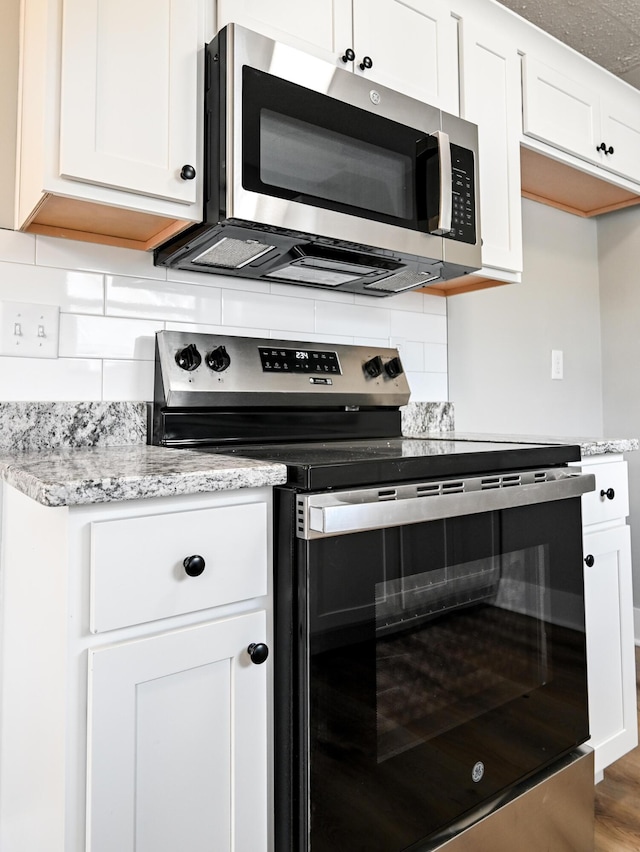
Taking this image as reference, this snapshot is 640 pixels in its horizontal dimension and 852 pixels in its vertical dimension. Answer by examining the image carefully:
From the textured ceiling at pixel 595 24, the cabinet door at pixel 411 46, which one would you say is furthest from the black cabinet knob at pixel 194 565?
the textured ceiling at pixel 595 24

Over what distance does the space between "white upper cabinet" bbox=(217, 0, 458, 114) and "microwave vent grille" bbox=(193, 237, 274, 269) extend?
0.44m

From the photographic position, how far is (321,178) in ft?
4.42

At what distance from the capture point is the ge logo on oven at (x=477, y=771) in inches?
43.3

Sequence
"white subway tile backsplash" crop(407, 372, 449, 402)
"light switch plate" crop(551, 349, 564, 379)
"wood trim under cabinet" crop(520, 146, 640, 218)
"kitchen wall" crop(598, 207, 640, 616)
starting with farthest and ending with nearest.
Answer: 1. "kitchen wall" crop(598, 207, 640, 616)
2. "light switch plate" crop(551, 349, 564, 379)
3. "wood trim under cabinet" crop(520, 146, 640, 218)
4. "white subway tile backsplash" crop(407, 372, 449, 402)

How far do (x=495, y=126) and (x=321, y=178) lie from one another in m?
0.77

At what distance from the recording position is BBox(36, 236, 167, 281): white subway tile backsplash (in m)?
1.36

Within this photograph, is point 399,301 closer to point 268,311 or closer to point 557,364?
point 268,311

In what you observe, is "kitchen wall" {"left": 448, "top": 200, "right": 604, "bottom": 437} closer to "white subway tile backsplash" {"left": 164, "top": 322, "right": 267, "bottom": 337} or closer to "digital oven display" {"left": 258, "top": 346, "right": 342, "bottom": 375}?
"digital oven display" {"left": 258, "top": 346, "right": 342, "bottom": 375}

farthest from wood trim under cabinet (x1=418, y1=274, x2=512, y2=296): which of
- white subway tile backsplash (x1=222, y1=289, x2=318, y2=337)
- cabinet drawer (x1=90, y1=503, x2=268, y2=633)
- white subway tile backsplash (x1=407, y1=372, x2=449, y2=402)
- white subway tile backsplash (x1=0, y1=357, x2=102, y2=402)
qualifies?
cabinet drawer (x1=90, y1=503, x2=268, y2=633)

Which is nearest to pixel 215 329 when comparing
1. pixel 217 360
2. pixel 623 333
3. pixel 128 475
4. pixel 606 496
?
pixel 217 360

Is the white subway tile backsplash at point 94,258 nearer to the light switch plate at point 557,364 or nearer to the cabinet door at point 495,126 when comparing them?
the cabinet door at point 495,126

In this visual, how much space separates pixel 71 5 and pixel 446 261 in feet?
3.19

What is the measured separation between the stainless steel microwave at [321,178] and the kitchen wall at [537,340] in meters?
0.61

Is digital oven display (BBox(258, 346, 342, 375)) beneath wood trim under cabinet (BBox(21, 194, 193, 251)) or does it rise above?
beneath
